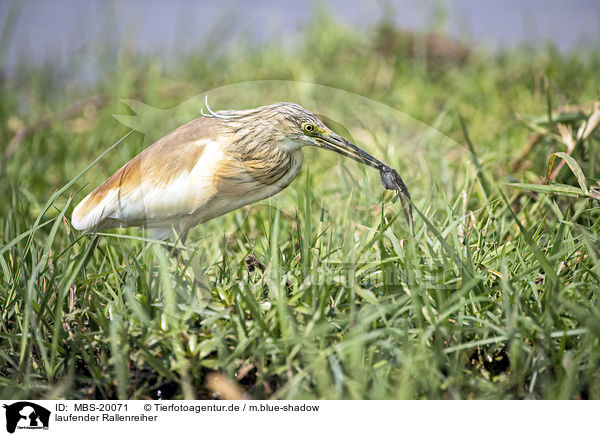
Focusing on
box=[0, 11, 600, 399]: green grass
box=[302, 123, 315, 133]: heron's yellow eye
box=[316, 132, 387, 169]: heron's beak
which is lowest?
box=[0, 11, 600, 399]: green grass

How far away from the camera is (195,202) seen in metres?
1.36

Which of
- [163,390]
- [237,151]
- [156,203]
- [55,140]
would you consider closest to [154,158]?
[156,203]

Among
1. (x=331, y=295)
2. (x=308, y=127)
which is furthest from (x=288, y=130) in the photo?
(x=331, y=295)

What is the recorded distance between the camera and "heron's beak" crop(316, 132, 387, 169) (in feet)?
4.13

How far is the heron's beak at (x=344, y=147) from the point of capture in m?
1.26

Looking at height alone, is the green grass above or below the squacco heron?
below


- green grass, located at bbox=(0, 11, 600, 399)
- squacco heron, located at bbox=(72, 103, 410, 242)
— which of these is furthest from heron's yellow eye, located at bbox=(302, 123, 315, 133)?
green grass, located at bbox=(0, 11, 600, 399)

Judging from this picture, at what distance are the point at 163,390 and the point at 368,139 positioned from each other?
1.05 m

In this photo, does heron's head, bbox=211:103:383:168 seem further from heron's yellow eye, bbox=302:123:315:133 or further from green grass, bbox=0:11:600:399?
green grass, bbox=0:11:600:399

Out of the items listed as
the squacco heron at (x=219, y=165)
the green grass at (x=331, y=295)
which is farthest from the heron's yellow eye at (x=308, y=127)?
the green grass at (x=331, y=295)

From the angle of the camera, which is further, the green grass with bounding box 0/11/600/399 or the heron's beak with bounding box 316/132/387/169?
the heron's beak with bounding box 316/132/387/169

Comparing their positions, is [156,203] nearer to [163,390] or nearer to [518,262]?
[163,390]

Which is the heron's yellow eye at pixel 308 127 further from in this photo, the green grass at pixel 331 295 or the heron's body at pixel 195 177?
the green grass at pixel 331 295

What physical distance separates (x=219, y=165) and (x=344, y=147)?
31 centimetres
